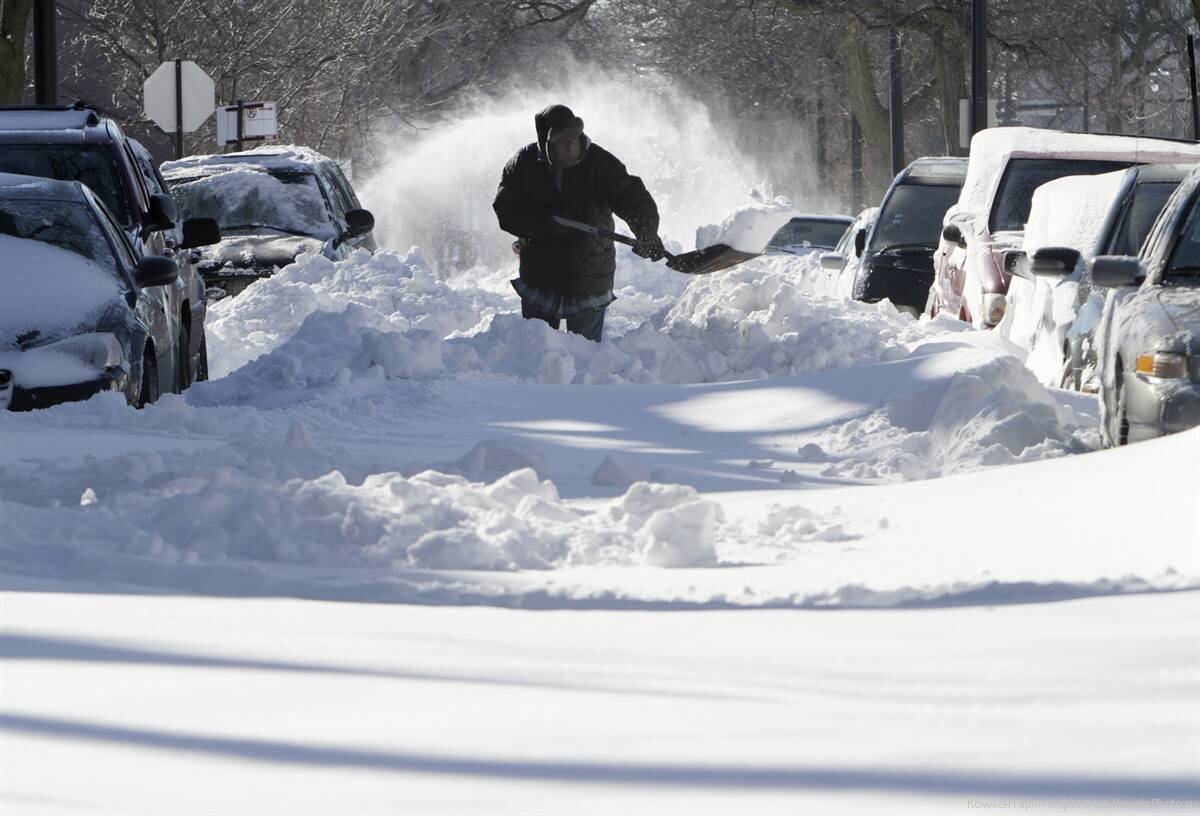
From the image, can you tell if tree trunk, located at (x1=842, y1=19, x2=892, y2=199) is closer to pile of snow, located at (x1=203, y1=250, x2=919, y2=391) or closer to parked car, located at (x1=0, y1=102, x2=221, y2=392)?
pile of snow, located at (x1=203, y1=250, x2=919, y2=391)

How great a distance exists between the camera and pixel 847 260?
61.4 feet

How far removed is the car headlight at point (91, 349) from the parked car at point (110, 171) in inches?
79.8

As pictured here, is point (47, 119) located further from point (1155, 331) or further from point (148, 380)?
point (1155, 331)

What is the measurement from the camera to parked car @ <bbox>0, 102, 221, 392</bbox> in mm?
11000

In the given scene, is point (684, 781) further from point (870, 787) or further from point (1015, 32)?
point (1015, 32)

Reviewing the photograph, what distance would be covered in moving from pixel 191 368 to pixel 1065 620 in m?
7.95

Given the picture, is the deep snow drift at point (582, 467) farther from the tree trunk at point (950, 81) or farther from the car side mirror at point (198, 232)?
the tree trunk at point (950, 81)

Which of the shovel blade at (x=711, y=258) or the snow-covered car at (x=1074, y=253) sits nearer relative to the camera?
the snow-covered car at (x=1074, y=253)

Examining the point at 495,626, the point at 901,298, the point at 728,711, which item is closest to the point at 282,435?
the point at 495,626

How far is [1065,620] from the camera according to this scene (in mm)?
4152

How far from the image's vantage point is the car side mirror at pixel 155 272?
9.38 m

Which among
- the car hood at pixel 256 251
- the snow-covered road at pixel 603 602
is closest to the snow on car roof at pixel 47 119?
the snow-covered road at pixel 603 602

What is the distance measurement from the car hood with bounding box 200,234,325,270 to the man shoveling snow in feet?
19.6

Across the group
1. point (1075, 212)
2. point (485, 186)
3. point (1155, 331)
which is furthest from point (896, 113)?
point (1155, 331)
